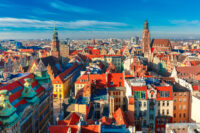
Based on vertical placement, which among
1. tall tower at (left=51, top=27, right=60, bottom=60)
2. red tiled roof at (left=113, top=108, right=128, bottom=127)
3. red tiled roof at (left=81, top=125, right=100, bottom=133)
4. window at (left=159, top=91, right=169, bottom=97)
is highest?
tall tower at (left=51, top=27, right=60, bottom=60)

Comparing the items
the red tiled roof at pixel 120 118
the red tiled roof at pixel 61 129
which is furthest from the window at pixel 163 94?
the red tiled roof at pixel 61 129

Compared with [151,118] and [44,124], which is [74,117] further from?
[151,118]

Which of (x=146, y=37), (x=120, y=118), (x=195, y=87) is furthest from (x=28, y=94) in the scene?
(x=146, y=37)

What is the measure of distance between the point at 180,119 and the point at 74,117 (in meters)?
35.0

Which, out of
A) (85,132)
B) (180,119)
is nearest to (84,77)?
(180,119)

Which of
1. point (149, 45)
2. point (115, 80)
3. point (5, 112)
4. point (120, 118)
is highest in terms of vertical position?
point (149, 45)

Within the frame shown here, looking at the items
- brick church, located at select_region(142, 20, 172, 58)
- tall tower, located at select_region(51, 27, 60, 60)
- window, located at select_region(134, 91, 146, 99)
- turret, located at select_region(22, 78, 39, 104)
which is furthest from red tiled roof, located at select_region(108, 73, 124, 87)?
brick church, located at select_region(142, 20, 172, 58)

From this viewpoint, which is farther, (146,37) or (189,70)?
(146,37)

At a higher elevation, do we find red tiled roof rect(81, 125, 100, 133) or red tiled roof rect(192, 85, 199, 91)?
red tiled roof rect(192, 85, 199, 91)

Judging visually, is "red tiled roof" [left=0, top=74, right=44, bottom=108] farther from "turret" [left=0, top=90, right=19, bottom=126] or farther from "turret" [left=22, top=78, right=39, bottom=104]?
"turret" [left=0, top=90, right=19, bottom=126]

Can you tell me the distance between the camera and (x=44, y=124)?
53781mm

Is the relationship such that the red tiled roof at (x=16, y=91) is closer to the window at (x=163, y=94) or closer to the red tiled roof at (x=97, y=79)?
the red tiled roof at (x=97, y=79)

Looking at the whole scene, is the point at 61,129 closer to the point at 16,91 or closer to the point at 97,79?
the point at 16,91

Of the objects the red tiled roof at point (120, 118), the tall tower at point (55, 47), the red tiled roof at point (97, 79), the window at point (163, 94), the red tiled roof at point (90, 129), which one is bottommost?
the red tiled roof at point (120, 118)
